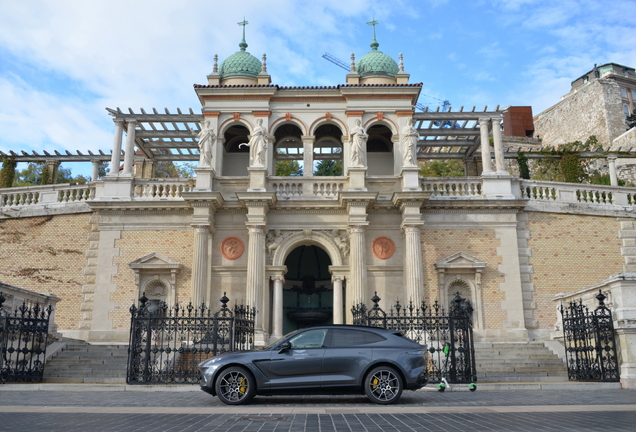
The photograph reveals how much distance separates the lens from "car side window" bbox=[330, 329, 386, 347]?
11.0 m

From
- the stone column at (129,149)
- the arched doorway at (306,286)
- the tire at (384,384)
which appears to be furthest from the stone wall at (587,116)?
the tire at (384,384)

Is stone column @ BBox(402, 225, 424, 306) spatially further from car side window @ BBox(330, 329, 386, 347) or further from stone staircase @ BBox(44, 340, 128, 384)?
car side window @ BBox(330, 329, 386, 347)

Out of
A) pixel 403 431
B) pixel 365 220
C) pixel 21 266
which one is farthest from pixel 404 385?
pixel 21 266

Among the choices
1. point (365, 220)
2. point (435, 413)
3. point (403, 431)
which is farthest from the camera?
point (365, 220)

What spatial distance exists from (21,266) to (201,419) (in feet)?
63.1

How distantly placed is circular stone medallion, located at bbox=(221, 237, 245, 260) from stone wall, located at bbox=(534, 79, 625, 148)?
174ft

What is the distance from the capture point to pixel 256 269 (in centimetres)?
2284

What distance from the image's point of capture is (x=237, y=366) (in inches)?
417

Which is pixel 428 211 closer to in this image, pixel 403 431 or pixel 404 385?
pixel 404 385

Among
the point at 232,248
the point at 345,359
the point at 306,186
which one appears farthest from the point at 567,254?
the point at 345,359

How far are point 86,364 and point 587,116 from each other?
6629 centimetres

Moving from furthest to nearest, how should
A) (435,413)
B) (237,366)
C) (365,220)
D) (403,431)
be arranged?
(365,220), (237,366), (435,413), (403,431)

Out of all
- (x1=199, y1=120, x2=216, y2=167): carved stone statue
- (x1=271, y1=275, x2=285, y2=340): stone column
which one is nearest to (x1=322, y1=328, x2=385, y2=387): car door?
(x1=271, y1=275, x2=285, y2=340): stone column

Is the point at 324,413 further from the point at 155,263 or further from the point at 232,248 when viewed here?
the point at 155,263
